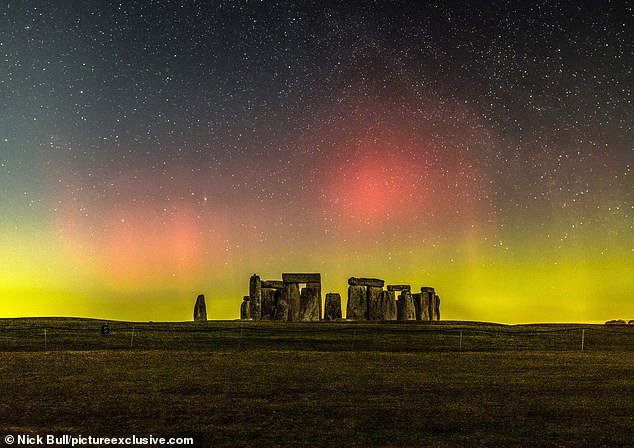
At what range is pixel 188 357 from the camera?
23.6 m

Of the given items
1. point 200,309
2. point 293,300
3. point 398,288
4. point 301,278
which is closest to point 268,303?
point 293,300

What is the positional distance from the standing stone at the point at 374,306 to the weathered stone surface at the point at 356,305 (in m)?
0.32

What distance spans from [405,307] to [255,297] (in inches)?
327

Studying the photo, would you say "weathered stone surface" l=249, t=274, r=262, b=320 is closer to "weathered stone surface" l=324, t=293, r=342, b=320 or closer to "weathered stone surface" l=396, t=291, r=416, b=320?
"weathered stone surface" l=324, t=293, r=342, b=320

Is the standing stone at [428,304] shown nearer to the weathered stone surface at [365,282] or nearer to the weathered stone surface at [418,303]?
the weathered stone surface at [418,303]

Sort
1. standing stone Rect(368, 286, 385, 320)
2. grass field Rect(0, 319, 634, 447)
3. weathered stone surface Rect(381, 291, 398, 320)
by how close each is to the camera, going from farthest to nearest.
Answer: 1. weathered stone surface Rect(381, 291, 398, 320)
2. standing stone Rect(368, 286, 385, 320)
3. grass field Rect(0, 319, 634, 447)

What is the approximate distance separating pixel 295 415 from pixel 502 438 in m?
3.49

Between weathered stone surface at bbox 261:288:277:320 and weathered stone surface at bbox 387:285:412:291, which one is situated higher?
weathered stone surface at bbox 387:285:412:291

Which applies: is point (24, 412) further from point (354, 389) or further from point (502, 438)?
point (502, 438)

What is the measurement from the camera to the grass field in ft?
36.8

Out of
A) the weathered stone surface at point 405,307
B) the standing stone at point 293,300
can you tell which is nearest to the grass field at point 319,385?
the standing stone at point 293,300

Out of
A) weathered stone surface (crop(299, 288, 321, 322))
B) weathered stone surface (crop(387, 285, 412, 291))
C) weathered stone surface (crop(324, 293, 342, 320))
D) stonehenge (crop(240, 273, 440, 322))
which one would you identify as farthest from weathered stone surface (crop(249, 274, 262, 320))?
weathered stone surface (crop(387, 285, 412, 291))

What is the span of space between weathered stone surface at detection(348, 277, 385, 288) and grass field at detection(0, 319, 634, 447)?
304 inches

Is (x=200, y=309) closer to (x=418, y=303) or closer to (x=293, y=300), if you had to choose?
(x=293, y=300)
